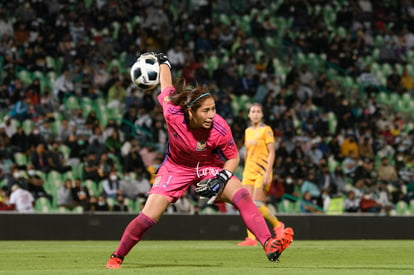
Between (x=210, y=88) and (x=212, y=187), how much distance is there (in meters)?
15.6

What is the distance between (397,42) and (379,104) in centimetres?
389

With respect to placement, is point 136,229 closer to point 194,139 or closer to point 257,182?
point 194,139

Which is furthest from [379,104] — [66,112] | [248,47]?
[66,112]

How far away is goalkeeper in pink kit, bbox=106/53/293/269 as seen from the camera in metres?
8.88

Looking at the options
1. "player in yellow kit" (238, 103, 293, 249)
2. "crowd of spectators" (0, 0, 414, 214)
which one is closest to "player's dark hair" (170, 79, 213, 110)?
"player in yellow kit" (238, 103, 293, 249)

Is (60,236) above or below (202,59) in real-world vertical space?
below

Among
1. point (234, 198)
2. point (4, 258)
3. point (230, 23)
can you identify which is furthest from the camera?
point (230, 23)

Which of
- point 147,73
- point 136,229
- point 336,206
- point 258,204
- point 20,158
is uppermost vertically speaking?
point 147,73

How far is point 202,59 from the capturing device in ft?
84.1

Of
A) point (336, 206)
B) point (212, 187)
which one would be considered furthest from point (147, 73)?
point (336, 206)

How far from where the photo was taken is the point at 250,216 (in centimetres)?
897

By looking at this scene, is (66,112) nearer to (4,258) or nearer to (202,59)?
(202,59)

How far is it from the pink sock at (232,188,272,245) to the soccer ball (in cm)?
167

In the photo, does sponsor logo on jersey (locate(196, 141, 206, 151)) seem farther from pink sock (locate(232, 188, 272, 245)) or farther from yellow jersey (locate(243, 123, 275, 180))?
yellow jersey (locate(243, 123, 275, 180))
